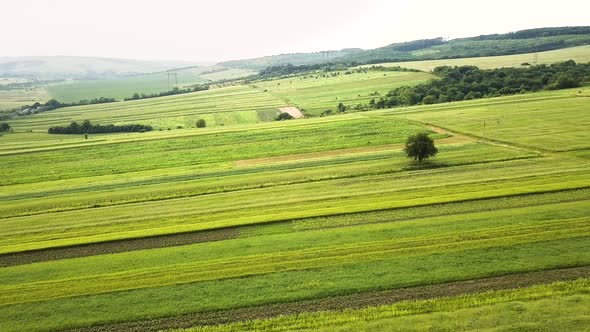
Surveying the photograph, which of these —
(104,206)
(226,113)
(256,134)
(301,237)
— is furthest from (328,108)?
(301,237)

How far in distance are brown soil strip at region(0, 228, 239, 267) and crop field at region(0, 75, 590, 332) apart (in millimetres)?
253

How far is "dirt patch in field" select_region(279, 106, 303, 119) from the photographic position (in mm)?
132750

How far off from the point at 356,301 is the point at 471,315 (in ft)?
23.5

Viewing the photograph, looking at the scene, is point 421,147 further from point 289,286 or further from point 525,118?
point 525,118

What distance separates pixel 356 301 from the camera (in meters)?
30.5

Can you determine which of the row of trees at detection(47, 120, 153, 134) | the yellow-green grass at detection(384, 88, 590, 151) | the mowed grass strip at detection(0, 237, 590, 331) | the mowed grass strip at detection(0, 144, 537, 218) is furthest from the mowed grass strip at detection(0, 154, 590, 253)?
the row of trees at detection(47, 120, 153, 134)

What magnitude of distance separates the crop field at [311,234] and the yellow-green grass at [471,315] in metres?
0.12

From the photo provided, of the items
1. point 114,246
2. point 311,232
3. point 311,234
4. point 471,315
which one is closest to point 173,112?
point 114,246

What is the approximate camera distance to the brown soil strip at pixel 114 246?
4288cm

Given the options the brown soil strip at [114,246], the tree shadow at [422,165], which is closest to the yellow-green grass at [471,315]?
the brown soil strip at [114,246]

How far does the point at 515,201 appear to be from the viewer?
46781 mm

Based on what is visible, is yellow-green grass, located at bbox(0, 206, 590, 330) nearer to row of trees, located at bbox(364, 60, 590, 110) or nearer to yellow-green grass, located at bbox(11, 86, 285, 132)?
yellow-green grass, located at bbox(11, 86, 285, 132)

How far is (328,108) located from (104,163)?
7123 centimetres

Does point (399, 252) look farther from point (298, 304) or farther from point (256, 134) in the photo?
point (256, 134)
